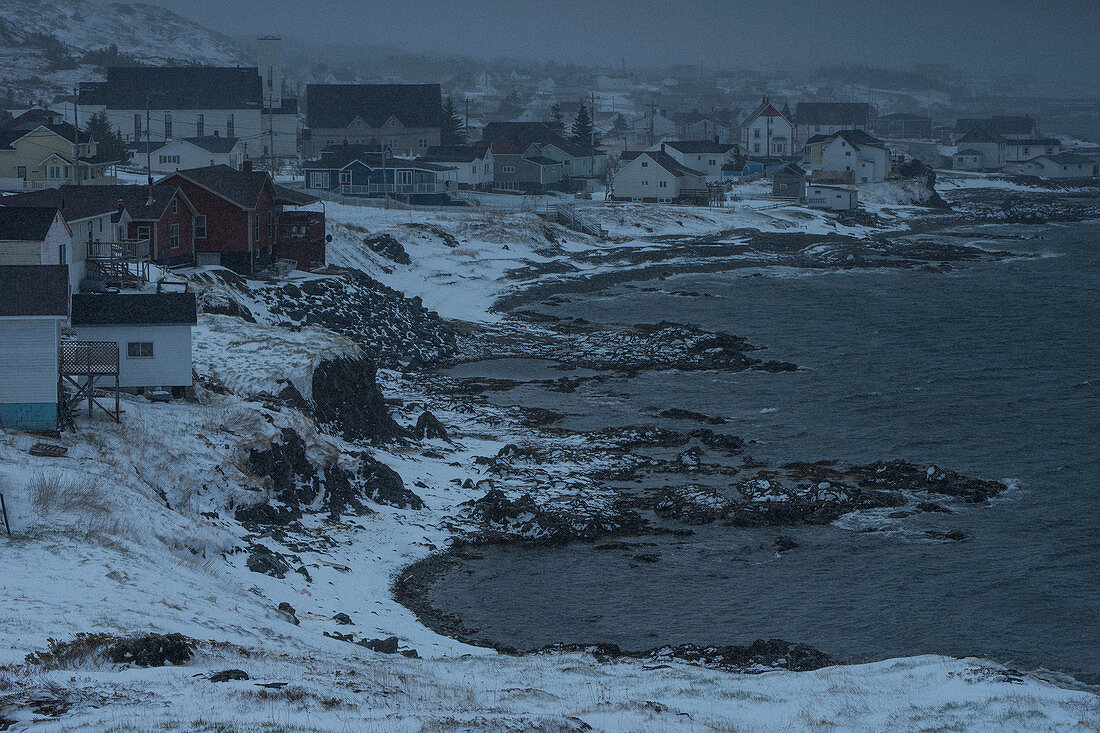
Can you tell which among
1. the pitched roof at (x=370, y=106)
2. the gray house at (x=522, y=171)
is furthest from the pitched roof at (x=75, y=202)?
the pitched roof at (x=370, y=106)

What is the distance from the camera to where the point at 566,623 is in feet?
74.5

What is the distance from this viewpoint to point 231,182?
Result: 48500mm

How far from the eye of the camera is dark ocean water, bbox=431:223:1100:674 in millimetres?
22547

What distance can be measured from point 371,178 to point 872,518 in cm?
5987

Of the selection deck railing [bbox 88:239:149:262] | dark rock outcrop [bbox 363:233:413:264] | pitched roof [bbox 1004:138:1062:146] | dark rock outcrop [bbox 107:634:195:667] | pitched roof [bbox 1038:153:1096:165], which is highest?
pitched roof [bbox 1004:138:1062:146]

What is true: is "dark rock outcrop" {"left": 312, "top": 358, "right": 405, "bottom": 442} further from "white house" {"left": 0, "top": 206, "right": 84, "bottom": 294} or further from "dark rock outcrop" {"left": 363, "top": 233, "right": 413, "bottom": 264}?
"dark rock outcrop" {"left": 363, "top": 233, "right": 413, "bottom": 264}

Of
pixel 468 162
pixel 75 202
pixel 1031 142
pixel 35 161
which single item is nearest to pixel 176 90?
pixel 468 162

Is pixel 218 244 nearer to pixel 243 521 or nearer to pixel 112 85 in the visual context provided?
pixel 243 521

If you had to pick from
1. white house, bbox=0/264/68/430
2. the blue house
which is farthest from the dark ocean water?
the blue house

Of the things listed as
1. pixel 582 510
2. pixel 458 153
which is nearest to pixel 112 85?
pixel 458 153

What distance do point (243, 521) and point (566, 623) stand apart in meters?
7.31

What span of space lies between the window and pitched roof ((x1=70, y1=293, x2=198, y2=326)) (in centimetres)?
51

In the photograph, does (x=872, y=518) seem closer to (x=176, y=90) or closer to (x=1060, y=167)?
(x=176, y=90)

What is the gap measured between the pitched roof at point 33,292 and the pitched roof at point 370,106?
91.3 meters
